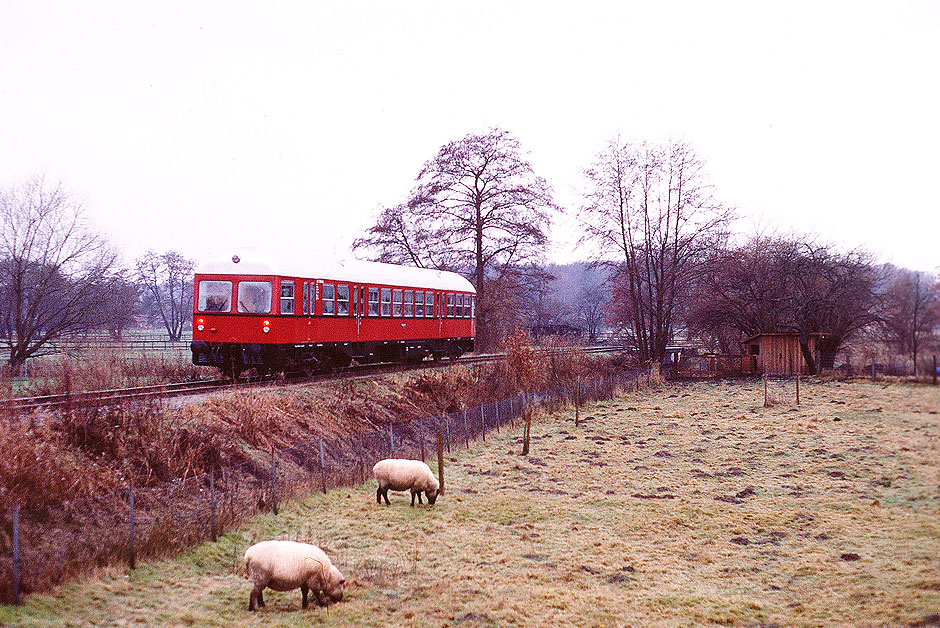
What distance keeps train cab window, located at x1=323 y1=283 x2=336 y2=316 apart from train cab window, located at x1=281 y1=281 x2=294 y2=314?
180 cm

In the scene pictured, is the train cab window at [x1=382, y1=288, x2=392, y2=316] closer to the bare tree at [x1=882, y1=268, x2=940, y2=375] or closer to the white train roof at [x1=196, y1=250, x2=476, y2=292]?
the white train roof at [x1=196, y1=250, x2=476, y2=292]

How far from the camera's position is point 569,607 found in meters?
8.38

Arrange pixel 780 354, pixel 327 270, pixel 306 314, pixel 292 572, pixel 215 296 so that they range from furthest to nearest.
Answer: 1. pixel 780 354
2. pixel 327 270
3. pixel 306 314
4. pixel 215 296
5. pixel 292 572

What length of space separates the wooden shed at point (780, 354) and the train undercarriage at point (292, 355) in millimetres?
19460

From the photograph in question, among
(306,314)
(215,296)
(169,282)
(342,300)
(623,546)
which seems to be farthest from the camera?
(169,282)

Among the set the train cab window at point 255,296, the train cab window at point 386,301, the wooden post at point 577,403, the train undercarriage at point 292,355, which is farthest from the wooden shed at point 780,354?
the train cab window at point 255,296

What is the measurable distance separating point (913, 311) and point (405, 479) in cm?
1093

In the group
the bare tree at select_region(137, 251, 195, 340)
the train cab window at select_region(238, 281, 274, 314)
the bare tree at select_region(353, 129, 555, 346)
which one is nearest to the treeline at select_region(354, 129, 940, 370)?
the bare tree at select_region(353, 129, 555, 346)

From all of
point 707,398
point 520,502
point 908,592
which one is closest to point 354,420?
point 520,502

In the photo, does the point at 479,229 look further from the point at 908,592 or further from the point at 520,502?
the point at 908,592

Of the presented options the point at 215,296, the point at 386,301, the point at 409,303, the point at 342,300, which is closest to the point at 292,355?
the point at 215,296

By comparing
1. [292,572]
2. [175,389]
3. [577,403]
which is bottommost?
[292,572]

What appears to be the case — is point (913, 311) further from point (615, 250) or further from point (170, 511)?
point (615, 250)

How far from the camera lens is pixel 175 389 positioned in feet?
55.6
